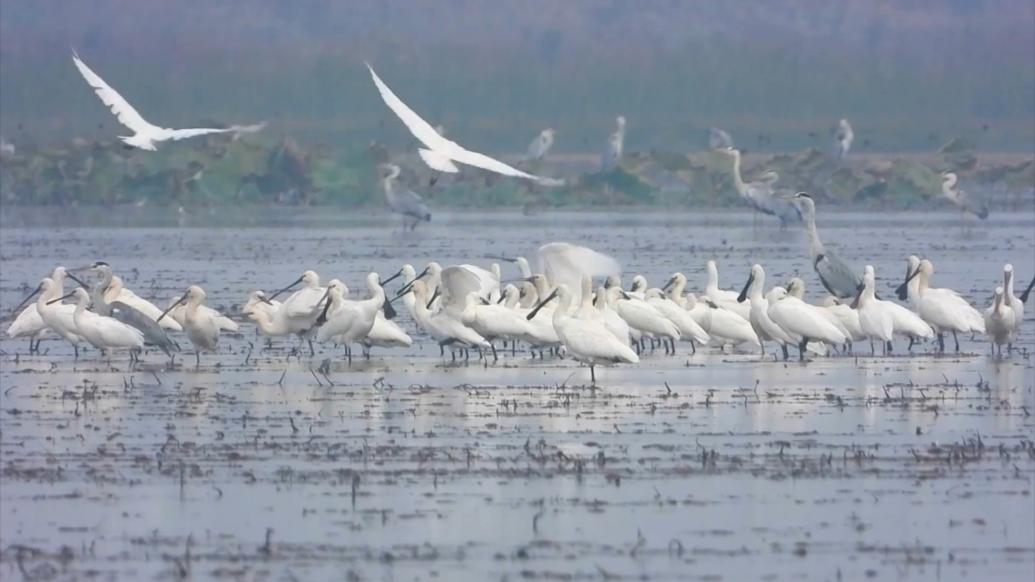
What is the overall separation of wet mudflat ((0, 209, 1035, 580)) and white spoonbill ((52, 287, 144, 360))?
0.17 metres

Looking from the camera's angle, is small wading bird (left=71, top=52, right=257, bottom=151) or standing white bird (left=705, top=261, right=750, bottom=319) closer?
small wading bird (left=71, top=52, right=257, bottom=151)

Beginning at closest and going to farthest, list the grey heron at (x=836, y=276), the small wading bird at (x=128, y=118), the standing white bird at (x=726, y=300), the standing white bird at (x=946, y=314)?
the standing white bird at (x=946, y=314)
the small wading bird at (x=128, y=118)
the standing white bird at (x=726, y=300)
the grey heron at (x=836, y=276)

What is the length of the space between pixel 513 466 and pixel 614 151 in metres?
44.1

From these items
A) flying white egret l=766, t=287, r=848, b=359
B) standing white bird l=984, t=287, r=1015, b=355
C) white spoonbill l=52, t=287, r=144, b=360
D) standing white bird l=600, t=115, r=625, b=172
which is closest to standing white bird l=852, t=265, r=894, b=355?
flying white egret l=766, t=287, r=848, b=359

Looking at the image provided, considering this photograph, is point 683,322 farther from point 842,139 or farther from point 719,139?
point 842,139

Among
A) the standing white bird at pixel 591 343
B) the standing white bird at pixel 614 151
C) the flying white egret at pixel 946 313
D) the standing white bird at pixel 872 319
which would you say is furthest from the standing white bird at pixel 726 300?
the standing white bird at pixel 614 151

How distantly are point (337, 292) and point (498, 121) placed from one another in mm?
75989

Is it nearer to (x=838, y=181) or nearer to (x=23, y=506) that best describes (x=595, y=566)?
(x=23, y=506)

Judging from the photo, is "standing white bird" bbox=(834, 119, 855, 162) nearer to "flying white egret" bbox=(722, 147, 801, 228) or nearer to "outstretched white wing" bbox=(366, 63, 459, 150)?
"flying white egret" bbox=(722, 147, 801, 228)

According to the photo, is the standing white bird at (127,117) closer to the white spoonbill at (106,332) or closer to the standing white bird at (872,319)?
the white spoonbill at (106,332)

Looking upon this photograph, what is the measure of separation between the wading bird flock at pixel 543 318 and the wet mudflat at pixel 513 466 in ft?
0.66

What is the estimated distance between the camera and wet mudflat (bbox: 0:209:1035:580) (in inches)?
392

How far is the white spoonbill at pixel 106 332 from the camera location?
1717 centimetres

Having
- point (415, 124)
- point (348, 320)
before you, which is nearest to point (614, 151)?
point (415, 124)
